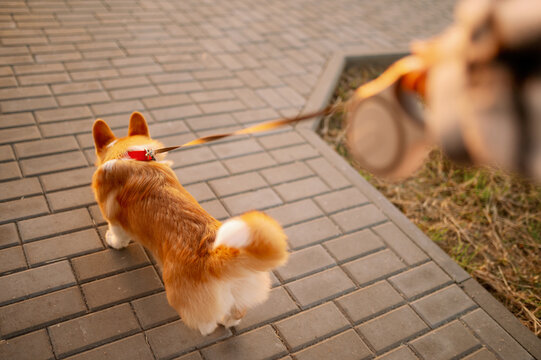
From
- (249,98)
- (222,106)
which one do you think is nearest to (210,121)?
(222,106)

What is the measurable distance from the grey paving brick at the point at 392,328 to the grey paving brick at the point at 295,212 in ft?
2.89

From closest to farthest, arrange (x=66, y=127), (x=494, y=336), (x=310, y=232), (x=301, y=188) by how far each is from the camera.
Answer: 1. (x=494, y=336)
2. (x=310, y=232)
3. (x=301, y=188)
4. (x=66, y=127)

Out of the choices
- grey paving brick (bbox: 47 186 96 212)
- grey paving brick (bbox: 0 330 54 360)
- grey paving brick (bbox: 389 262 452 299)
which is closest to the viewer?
grey paving brick (bbox: 0 330 54 360)

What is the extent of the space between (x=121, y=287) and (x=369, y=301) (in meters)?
1.48

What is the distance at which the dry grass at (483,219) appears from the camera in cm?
293

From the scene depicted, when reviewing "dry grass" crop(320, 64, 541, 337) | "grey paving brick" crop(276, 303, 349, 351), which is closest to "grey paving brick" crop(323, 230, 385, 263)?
"grey paving brick" crop(276, 303, 349, 351)

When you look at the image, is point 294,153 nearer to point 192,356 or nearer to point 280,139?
point 280,139

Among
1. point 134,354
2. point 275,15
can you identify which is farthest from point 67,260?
point 275,15

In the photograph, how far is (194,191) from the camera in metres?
2.99

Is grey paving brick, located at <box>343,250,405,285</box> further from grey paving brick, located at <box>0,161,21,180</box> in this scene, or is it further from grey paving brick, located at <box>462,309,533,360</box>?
grey paving brick, located at <box>0,161,21,180</box>

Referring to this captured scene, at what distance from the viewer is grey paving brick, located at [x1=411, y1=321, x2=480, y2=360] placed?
227 centimetres

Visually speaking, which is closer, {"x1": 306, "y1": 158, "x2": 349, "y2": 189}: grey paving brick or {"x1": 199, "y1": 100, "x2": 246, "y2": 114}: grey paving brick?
{"x1": 306, "y1": 158, "x2": 349, "y2": 189}: grey paving brick

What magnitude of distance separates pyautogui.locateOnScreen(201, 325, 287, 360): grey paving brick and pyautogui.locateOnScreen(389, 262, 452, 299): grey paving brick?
92 centimetres

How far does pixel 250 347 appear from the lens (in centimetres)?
214
